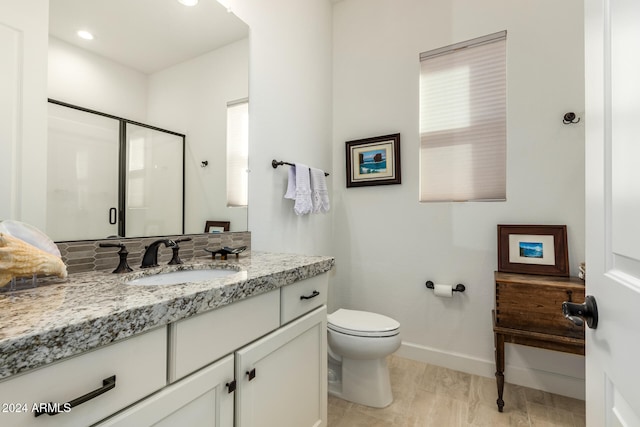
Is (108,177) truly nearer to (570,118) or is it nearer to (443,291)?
(443,291)

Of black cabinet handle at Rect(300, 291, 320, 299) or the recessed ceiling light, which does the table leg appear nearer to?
black cabinet handle at Rect(300, 291, 320, 299)

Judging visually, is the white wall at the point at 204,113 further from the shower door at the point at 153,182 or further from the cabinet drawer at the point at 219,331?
the cabinet drawer at the point at 219,331

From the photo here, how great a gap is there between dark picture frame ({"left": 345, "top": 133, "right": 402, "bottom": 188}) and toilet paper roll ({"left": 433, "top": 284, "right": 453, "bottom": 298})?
85cm

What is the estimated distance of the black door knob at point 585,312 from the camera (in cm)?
61

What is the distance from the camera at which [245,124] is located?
5.55ft

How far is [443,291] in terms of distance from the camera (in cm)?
208

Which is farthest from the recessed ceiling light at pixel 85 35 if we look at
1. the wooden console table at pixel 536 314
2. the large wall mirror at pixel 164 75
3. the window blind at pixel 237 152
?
the wooden console table at pixel 536 314

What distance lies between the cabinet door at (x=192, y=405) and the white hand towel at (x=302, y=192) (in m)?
1.20

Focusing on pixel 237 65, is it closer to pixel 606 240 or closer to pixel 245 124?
pixel 245 124

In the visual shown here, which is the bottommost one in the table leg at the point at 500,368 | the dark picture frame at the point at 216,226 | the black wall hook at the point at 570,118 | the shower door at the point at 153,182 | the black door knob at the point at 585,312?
the table leg at the point at 500,368

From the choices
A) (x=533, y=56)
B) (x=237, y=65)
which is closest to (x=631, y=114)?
(x=237, y=65)

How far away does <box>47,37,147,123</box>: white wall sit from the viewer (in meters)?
0.99

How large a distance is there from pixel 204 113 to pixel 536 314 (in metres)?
2.12

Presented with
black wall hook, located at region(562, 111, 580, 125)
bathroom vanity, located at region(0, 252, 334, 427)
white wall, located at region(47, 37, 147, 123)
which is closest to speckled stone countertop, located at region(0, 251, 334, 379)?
bathroom vanity, located at region(0, 252, 334, 427)
